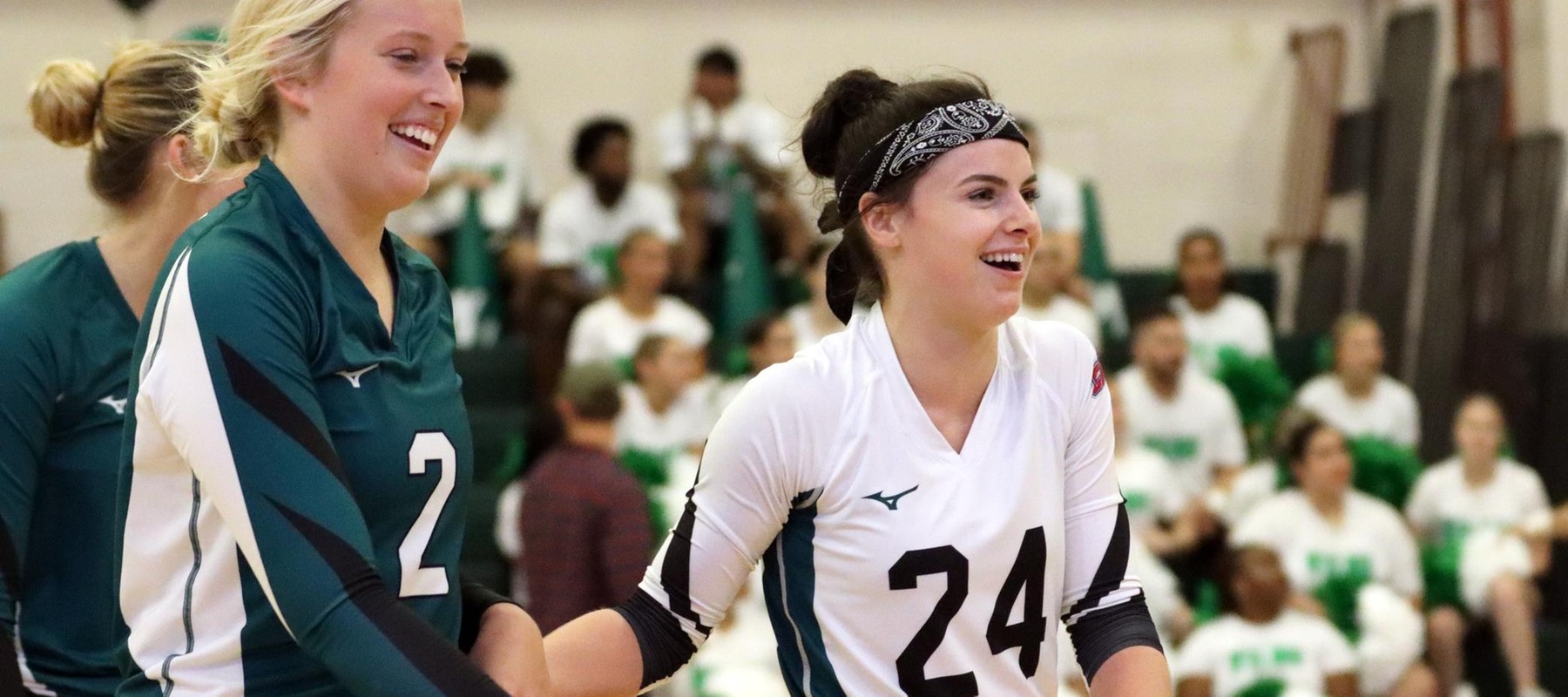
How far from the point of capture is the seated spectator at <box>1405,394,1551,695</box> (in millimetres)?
6934

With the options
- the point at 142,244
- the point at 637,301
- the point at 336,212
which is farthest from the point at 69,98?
the point at 637,301

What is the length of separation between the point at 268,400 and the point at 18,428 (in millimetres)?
770

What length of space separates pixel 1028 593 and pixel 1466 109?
762 centimetres

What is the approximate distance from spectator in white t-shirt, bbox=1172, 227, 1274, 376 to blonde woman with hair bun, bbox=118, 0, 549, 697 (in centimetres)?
663

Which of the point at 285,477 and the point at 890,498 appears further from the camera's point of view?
the point at 890,498

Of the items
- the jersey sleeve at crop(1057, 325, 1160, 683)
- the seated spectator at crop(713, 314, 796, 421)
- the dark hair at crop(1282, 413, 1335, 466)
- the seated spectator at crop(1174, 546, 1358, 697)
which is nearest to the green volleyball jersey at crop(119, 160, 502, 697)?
the jersey sleeve at crop(1057, 325, 1160, 683)

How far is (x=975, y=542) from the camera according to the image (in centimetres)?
240

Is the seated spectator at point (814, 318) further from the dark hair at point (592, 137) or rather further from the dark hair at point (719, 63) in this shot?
the dark hair at point (719, 63)

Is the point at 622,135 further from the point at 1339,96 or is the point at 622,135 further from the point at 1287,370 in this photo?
the point at 1339,96

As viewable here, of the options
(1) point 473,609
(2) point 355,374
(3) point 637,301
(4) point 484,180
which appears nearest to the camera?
(2) point 355,374

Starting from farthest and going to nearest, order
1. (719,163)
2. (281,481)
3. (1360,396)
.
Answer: (719,163) → (1360,396) → (281,481)

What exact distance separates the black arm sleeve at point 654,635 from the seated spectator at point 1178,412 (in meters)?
5.15

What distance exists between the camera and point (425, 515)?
1.95 metres

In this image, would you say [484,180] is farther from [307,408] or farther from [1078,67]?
[307,408]
